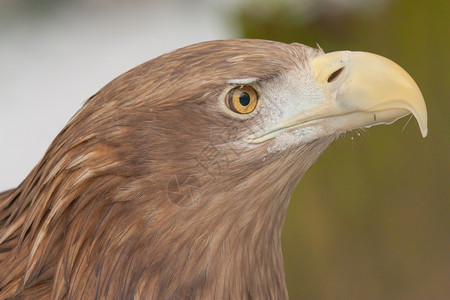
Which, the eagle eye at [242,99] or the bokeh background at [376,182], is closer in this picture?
the eagle eye at [242,99]

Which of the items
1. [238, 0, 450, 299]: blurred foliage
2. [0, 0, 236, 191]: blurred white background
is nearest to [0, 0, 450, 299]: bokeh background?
[238, 0, 450, 299]: blurred foliage

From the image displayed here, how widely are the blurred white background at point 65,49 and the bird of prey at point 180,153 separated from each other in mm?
2532

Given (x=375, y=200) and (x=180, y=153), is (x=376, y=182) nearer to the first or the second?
(x=375, y=200)

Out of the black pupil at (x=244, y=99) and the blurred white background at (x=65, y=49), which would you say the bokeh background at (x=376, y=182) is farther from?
the black pupil at (x=244, y=99)

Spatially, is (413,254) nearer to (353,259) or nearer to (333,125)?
(353,259)

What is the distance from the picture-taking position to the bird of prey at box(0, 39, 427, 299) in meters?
1.32

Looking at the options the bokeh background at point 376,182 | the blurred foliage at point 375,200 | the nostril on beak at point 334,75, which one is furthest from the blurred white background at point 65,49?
the nostril on beak at point 334,75

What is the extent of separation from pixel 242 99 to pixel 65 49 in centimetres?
337

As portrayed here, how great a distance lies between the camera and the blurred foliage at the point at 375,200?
3.28 m

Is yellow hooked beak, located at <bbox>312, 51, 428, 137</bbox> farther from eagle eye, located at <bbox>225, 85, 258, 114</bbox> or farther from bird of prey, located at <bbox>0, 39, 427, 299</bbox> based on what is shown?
eagle eye, located at <bbox>225, 85, 258, 114</bbox>

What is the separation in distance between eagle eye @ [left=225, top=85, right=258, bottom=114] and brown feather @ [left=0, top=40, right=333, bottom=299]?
24mm

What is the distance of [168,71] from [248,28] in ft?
6.96

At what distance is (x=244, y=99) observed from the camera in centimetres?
134

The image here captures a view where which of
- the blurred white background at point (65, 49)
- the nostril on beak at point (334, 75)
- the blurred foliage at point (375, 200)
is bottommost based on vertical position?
the blurred foliage at point (375, 200)
